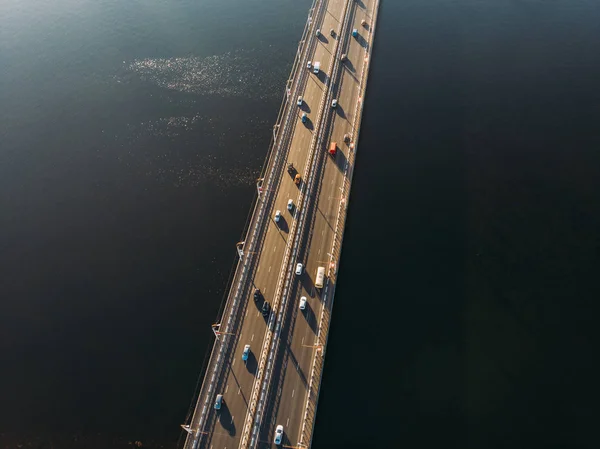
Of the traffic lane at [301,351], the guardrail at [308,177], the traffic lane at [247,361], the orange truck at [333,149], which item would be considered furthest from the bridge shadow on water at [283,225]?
the orange truck at [333,149]

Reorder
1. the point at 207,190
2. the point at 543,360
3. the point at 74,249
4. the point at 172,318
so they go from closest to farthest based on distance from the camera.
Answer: the point at 543,360 < the point at 172,318 < the point at 74,249 < the point at 207,190

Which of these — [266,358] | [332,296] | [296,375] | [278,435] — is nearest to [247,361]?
[266,358]

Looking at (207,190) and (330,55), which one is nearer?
(207,190)

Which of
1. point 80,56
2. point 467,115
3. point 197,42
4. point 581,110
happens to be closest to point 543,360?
point 467,115

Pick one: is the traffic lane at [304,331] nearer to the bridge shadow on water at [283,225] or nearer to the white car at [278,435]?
the white car at [278,435]

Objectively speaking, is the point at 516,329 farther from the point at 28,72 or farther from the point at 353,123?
the point at 28,72

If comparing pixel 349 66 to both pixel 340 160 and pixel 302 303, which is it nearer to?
pixel 340 160
